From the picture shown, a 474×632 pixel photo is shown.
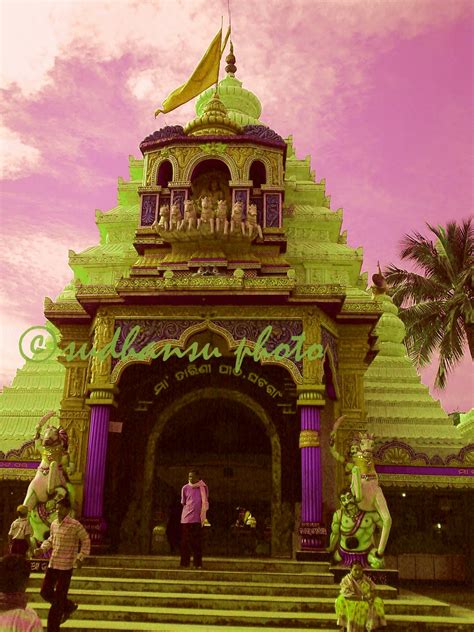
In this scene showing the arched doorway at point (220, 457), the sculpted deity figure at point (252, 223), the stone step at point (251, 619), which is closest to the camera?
the stone step at point (251, 619)

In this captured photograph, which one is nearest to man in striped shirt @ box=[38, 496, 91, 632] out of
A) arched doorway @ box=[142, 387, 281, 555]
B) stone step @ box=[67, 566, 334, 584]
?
stone step @ box=[67, 566, 334, 584]

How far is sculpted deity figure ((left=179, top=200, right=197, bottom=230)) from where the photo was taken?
50.9 ft

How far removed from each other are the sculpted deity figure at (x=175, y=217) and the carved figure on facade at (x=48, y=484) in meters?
5.70

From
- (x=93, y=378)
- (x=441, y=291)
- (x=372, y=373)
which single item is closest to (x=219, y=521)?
(x=372, y=373)

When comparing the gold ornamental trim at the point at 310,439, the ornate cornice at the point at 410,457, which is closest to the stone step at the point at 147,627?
the gold ornamental trim at the point at 310,439

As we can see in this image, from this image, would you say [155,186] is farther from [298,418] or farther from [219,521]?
[219,521]

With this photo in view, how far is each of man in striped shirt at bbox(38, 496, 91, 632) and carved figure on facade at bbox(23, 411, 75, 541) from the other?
4.09m

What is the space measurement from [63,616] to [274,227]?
10925 millimetres

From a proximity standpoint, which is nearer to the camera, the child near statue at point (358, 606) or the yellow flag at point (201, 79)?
the child near statue at point (358, 606)

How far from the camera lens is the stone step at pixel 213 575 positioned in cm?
1046

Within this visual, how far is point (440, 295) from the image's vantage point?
25266 mm

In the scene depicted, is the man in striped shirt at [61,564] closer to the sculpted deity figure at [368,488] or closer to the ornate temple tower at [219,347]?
the ornate temple tower at [219,347]

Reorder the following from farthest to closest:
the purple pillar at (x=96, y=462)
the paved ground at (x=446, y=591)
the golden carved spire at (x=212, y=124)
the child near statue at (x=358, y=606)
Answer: the golden carved spire at (x=212, y=124) → the purple pillar at (x=96, y=462) → the paved ground at (x=446, y=591) → the child near statue at (x=358, y=606)

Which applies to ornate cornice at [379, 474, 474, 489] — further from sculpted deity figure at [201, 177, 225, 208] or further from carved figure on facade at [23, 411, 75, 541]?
sculpted deity figure at [201, 177, 225, 208]
